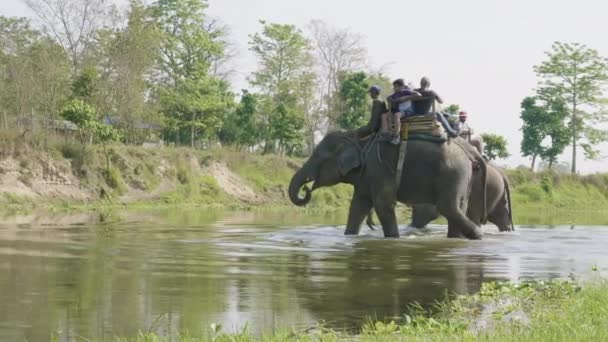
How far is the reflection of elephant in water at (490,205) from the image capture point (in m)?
23.3

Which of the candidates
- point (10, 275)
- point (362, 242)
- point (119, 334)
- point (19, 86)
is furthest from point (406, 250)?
point (19, 86)

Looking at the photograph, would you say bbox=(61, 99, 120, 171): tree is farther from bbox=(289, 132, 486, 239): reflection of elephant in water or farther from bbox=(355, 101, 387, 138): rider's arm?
bbox=(355, 101, 387, 138): rider's arm

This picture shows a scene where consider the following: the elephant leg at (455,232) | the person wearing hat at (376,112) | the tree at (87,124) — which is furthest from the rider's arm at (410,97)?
the tree at (87,124)

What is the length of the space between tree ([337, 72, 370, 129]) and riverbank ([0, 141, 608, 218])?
13.7 meters

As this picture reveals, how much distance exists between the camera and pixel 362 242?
20016 mm

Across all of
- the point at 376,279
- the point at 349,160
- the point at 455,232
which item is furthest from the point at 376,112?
the point at 376,279

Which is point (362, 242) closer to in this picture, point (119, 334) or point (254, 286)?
point (254, 286)

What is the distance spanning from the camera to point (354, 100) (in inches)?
3078

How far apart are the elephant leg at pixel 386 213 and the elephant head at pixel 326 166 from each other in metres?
1.22

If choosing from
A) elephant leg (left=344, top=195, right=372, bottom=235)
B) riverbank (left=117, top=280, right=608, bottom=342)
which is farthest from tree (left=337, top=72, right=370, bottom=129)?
riverbank (left=117, top=280, right=608, bottom=342)

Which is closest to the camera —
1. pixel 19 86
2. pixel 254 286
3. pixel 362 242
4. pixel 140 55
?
pixel 254 286

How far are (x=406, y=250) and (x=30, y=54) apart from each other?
5448 centimetres

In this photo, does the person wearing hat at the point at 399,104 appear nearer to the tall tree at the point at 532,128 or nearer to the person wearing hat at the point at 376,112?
the person wearing hat at the point at 376,112

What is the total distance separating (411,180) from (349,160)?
1.46 m
